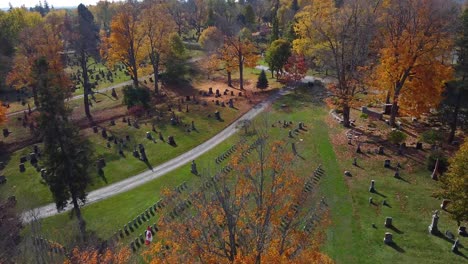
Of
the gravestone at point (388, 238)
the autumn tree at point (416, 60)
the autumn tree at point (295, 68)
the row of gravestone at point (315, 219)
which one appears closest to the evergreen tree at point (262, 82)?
the autumn tree at point (295, 68)

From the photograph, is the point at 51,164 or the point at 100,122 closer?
the point at 51,164

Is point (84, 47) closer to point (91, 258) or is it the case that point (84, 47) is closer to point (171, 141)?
point (171, 141)

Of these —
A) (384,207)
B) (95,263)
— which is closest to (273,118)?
(384,207)

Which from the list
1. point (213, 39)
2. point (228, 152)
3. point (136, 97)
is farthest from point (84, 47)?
point (213, 39)

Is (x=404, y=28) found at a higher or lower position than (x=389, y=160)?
higher

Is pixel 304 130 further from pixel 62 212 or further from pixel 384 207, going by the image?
pixel 62 212
